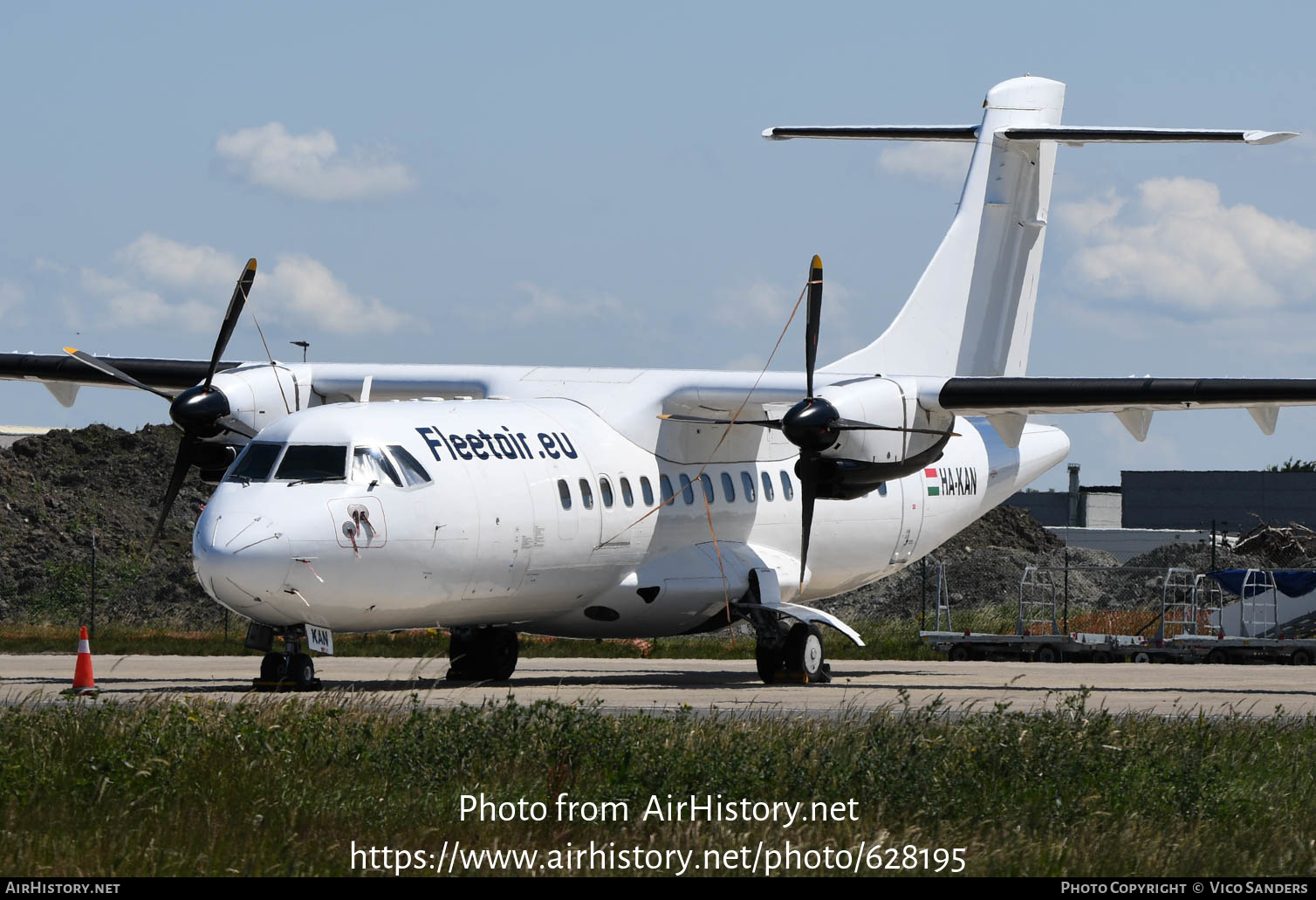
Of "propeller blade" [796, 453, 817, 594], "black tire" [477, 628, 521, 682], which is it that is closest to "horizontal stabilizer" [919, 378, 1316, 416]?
"propeller blade" [796, 453, 817, 594]

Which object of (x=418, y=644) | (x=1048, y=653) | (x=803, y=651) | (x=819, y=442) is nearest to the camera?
(x=819, y=442)

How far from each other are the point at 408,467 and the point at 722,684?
6.00 meters

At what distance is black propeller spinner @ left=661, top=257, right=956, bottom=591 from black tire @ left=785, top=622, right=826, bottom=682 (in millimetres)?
887

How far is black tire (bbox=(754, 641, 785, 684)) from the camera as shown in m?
22.1

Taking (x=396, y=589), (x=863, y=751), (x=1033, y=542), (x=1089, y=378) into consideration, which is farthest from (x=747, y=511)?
(x=1033, y=542)

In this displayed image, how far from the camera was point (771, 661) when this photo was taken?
22.2 metres

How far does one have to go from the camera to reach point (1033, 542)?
2147 inches

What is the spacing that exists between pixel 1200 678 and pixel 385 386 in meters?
12.1

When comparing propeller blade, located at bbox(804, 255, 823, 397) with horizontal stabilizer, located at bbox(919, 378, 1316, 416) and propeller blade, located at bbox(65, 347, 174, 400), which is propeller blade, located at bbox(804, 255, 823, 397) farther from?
propeller blade, located at bbox(65, 347, 174, 400)

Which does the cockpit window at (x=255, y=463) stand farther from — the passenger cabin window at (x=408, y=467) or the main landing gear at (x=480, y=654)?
the main landing gear at (x=480, y=654)

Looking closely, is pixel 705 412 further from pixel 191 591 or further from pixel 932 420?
pixel 191 591

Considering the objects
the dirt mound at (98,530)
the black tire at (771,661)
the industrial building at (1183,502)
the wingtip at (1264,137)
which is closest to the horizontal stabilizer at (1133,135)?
the wingtip at (1264,137)

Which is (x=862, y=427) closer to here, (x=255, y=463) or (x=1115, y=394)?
(x=1115, y=394)

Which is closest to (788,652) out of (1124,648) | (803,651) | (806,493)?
(803,651)
